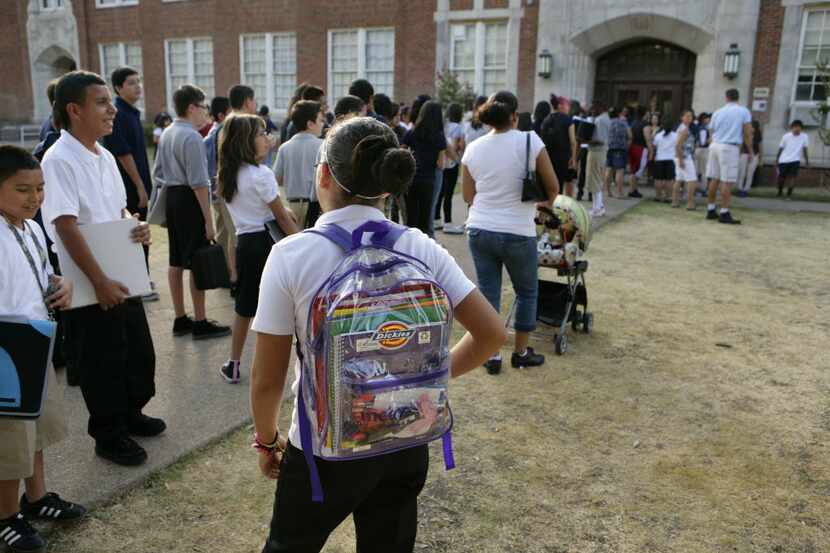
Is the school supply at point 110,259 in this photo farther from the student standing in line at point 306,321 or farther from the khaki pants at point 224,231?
the khaki pants at point 224,231

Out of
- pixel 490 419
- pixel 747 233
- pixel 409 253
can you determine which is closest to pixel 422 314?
pixel 409 253

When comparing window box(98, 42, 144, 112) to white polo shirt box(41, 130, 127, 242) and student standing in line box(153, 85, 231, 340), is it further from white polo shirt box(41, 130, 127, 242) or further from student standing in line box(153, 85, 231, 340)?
white polo shirt box(41, 130, 127, 242)

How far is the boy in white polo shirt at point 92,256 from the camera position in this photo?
9.78ft

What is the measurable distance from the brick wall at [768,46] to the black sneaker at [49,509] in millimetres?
17156

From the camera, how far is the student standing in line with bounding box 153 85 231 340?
4.72m

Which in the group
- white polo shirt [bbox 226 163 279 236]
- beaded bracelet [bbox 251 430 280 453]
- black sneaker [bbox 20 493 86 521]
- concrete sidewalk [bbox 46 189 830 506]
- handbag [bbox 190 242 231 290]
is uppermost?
white polo shirt [bbox 226 163 279 236]

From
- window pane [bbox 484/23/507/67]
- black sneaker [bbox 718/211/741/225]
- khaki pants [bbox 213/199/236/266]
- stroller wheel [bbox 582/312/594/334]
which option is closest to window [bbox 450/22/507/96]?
window pane [bbox 484/23/507/67]

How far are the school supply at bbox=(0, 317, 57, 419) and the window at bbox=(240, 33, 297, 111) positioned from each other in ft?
68.2

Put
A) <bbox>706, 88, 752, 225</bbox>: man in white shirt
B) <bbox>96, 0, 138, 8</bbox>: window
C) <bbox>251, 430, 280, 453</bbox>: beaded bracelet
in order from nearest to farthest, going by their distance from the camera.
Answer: <bbox>251, 430, 280, 453</bbox>: beaded bracelet → <bbox>706, 88, 752, 225</bbox>: man in white shirt → <bbox>96, 0, 138, 8</bbox>: window

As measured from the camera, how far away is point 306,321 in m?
1.64

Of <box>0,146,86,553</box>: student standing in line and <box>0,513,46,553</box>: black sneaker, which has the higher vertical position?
<box>0,146,86,553</box>: student standing in line

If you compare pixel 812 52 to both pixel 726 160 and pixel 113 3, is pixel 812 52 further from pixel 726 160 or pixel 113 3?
pixel 113 3

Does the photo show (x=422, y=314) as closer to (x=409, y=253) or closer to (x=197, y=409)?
(x=409, y=253)

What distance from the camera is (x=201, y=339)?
200 inches
